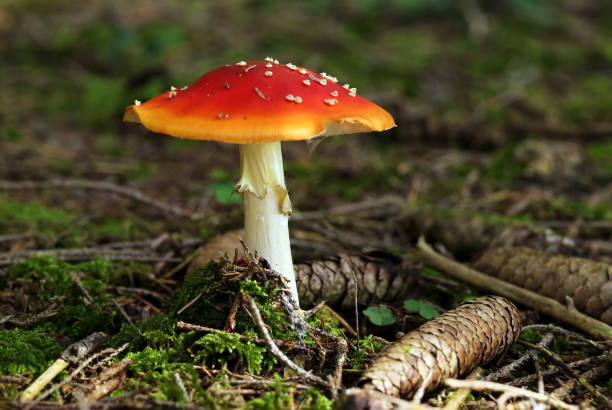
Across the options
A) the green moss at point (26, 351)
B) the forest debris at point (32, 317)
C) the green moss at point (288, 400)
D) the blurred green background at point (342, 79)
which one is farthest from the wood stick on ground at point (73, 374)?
the blurred green background at point (342, 79)

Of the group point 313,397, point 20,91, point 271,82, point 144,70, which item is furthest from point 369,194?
point 20,91

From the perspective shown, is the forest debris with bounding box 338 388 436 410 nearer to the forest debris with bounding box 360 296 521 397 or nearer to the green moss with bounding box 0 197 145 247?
the forest debris with bounding box 360 296 521 397

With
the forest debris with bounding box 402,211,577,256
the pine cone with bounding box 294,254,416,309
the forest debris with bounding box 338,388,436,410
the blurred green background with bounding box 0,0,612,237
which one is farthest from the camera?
the blurred green background with bounding box 0,0,612,237

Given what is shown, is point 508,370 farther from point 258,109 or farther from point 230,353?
point 258,109

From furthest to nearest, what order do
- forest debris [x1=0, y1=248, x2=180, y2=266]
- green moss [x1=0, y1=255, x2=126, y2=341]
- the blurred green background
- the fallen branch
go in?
the blurred green background
forest debris [x1=0, y1=248, x2=180, y2=266]
green moss [x1=0, y1=255, x2=126, y2=341]
the fallen branch

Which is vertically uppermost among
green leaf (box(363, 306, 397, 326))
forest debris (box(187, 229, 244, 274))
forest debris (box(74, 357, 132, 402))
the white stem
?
the white stem

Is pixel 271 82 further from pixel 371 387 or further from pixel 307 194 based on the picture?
pixel 307 194

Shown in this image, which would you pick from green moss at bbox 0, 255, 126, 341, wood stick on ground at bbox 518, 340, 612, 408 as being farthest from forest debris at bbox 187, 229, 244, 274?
wood stick on ground at bbox 518, 340, 612, 408

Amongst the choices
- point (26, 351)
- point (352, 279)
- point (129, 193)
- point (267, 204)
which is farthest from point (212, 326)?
point (129, 193)
